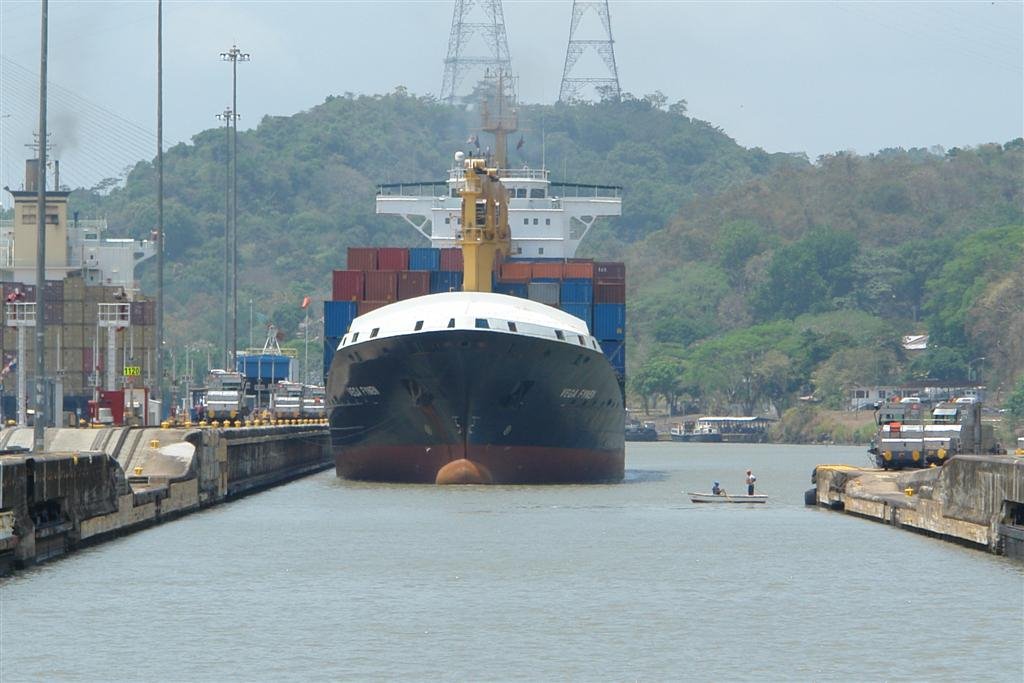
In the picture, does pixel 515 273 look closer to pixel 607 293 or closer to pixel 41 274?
pixel 607 293

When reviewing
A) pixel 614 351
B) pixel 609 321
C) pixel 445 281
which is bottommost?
pixel 614 351

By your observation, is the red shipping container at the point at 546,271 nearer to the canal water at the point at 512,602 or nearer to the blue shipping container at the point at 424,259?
the blue shipping container at the point at 424,259

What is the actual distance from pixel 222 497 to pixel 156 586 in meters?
28.2

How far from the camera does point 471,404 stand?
236 ft

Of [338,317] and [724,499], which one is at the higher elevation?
[338,317]

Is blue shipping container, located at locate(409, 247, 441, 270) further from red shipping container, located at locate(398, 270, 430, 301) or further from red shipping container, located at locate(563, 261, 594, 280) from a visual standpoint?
red shipping container, located at locate(563, 261, 594, 280)

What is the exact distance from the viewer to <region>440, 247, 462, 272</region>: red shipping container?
90.9 m

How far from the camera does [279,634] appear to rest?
3709 centimetres

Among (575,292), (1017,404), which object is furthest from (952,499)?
(1017,404)

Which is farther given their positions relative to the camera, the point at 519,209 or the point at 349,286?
the point at 519,209

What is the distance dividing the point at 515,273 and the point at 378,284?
20.1ft

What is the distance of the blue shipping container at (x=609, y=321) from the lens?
282 ft

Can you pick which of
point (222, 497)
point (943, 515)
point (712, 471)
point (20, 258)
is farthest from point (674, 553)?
point (20, 258)

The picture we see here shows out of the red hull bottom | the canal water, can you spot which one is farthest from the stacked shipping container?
the canal water
